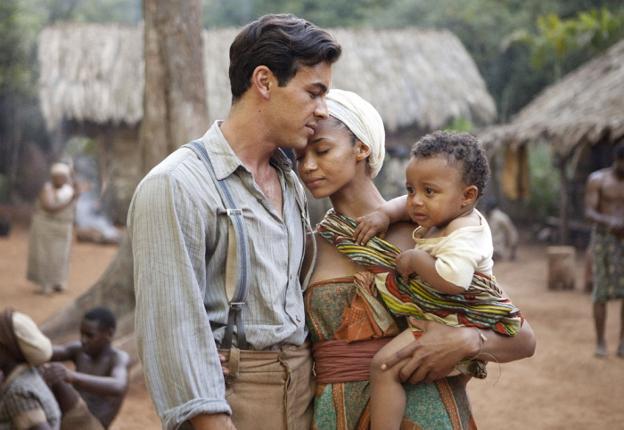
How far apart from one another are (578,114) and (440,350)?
12.0 meters

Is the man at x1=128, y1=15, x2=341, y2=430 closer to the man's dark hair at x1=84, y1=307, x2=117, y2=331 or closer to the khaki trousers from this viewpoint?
the khaki trousers

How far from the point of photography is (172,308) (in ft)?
6.74

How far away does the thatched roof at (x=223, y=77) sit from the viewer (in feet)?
51.9

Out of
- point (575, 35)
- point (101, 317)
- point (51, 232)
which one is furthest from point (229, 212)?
point (575, 35)

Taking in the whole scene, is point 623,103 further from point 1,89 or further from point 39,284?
point 1,89

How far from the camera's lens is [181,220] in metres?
2.08

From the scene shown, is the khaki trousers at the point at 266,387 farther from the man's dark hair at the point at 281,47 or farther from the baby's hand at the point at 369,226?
the man's dark hair at the point at 281,47

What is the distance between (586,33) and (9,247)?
12.7m

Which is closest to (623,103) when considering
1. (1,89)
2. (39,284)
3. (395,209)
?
(39,284)

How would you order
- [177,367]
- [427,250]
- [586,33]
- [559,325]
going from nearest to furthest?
[177,367] < [427,250] < [559,325] < [586,33]

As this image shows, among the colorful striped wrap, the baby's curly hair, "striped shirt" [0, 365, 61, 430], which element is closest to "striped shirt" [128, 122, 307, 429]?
the colorful striped wrap

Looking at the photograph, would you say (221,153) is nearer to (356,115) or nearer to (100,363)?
(356,115)

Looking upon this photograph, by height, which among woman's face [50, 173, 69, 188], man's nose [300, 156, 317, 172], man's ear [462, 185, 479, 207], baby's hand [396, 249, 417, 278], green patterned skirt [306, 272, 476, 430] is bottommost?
woman's face [50, 173, 69, 188]

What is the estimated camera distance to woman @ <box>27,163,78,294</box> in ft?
36.3
